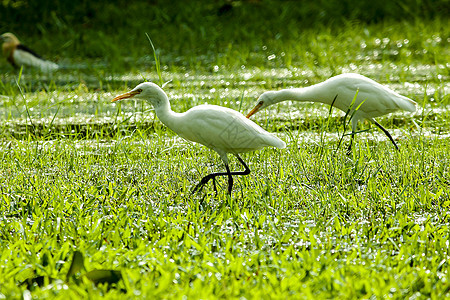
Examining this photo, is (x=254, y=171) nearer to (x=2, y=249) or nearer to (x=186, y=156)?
(x=186, y=156)

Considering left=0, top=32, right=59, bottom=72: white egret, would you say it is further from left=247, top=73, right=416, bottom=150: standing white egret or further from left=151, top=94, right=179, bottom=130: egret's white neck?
left=151, top=94, right=179, bottom=130: egret's white neck

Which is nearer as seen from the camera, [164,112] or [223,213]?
[223,213]

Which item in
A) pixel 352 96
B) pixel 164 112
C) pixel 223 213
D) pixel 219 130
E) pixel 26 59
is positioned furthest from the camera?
pixel 26 59

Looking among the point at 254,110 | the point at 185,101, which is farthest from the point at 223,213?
the point at 185,101

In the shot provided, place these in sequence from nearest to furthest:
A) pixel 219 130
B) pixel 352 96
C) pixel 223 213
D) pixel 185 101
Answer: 1. pixel 223 213
2. pixel 219 130
3. pixel 352 96
4. pixel 185 101

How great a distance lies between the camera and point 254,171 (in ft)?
13.2

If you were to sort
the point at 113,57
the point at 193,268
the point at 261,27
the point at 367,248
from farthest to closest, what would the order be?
the point at 261,27 → the point at 113,57 → the point at 367,248 → the point at 193,268

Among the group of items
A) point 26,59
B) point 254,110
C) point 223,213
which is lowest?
point 223,213

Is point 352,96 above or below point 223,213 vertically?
above

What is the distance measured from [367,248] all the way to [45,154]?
2354 mm

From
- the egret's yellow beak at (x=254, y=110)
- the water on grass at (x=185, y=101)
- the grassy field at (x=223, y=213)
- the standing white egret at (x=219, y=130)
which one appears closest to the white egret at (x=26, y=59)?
the water on grass at (x=185, y=101)

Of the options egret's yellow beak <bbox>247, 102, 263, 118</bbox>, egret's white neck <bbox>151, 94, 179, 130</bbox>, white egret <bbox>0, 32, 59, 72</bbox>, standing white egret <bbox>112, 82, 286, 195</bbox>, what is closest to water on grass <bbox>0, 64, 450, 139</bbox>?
egret's yellow beak <bbox>247, 102, 263, 118</bbox>

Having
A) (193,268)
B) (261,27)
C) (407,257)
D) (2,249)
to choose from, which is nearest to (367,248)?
(407,257)

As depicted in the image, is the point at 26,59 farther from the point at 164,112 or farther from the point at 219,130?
the point at 219,130
